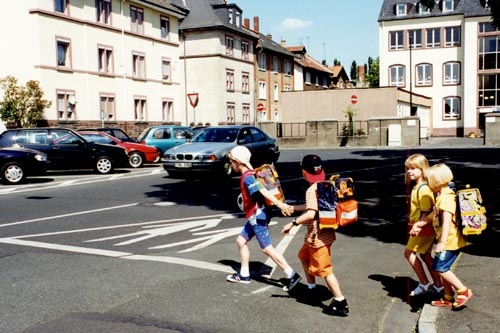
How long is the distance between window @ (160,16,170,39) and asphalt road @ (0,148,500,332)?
111 ft

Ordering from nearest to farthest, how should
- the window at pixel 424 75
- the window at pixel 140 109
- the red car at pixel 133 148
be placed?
1. the red car at pixel 133 148
2. the window at pixel 140 109
3. the window at pixel 424 75

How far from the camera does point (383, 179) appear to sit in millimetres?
16891

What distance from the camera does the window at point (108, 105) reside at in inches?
1501

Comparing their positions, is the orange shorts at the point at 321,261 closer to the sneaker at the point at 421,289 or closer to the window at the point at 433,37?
the sneaker at the point at 421,289

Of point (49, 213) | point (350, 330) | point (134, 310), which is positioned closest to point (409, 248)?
point (350, 330)

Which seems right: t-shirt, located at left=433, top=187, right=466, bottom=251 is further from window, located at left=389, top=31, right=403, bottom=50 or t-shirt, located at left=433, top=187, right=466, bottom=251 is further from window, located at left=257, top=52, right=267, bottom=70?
window, located at left=389, top=31, right=403, bottom=50

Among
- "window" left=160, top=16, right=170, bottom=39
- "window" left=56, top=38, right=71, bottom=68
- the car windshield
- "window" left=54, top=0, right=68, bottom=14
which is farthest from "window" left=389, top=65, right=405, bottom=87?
the car windshield

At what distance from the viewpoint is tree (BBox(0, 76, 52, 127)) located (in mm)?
32000

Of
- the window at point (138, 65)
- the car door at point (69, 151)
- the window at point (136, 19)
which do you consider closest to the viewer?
the car door at point (69, 151)

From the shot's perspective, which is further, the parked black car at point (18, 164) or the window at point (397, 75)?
the window at point (397, 75)

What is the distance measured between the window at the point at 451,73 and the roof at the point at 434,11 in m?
5.33

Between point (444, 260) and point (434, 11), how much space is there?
6361 centimetres

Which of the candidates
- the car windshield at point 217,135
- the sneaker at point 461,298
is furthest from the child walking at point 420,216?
the car windshield at point 217,135

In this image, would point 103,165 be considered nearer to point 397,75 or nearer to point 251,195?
point 251,195
